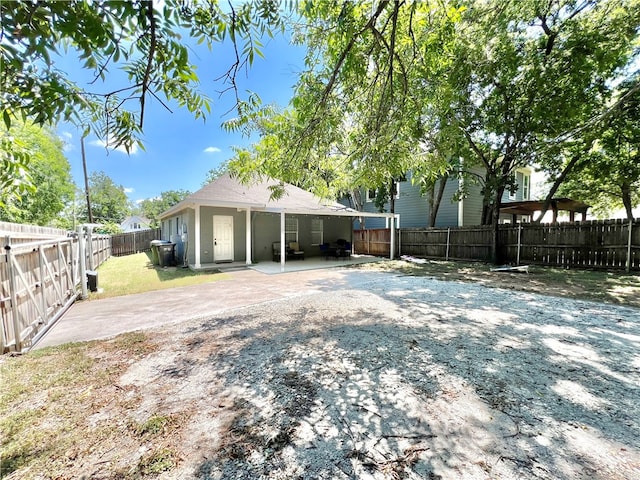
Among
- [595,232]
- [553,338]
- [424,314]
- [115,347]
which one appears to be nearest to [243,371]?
[115,347]

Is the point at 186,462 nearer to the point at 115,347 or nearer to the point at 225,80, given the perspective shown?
the point at 115,347

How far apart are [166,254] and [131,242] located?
11388 millimetres

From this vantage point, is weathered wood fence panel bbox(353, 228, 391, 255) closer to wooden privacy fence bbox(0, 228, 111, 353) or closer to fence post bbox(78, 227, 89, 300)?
fence post bbox(78, 227, 89, 300)

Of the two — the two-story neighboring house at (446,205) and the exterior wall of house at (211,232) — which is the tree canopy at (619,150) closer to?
the two-story neighboring house at (446,205)

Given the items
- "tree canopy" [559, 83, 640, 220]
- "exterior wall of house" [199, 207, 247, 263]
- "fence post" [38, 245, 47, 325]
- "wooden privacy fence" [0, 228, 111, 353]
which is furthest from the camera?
"exterior wall of house" [199, 207, 247, 263]

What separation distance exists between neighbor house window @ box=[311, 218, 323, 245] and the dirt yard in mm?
10528

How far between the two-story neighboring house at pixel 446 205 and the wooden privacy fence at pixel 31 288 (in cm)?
1327

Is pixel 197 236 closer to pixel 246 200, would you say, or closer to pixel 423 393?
pixel 246 200

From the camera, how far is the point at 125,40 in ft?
5.19

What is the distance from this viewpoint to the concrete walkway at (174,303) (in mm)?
4377

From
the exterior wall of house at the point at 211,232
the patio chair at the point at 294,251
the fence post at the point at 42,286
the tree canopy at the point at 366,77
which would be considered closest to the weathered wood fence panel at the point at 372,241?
the patio chair at the point at 294,251

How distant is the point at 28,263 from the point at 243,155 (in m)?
3.52

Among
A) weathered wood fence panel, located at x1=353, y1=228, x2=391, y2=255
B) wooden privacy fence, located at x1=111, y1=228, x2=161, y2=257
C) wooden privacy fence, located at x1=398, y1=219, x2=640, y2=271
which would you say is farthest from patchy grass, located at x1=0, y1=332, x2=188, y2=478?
wooden privacy fence, located at x1=111, y1=228, x2=161, y2=257

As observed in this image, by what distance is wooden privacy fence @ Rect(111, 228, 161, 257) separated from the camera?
1912 centimetres
